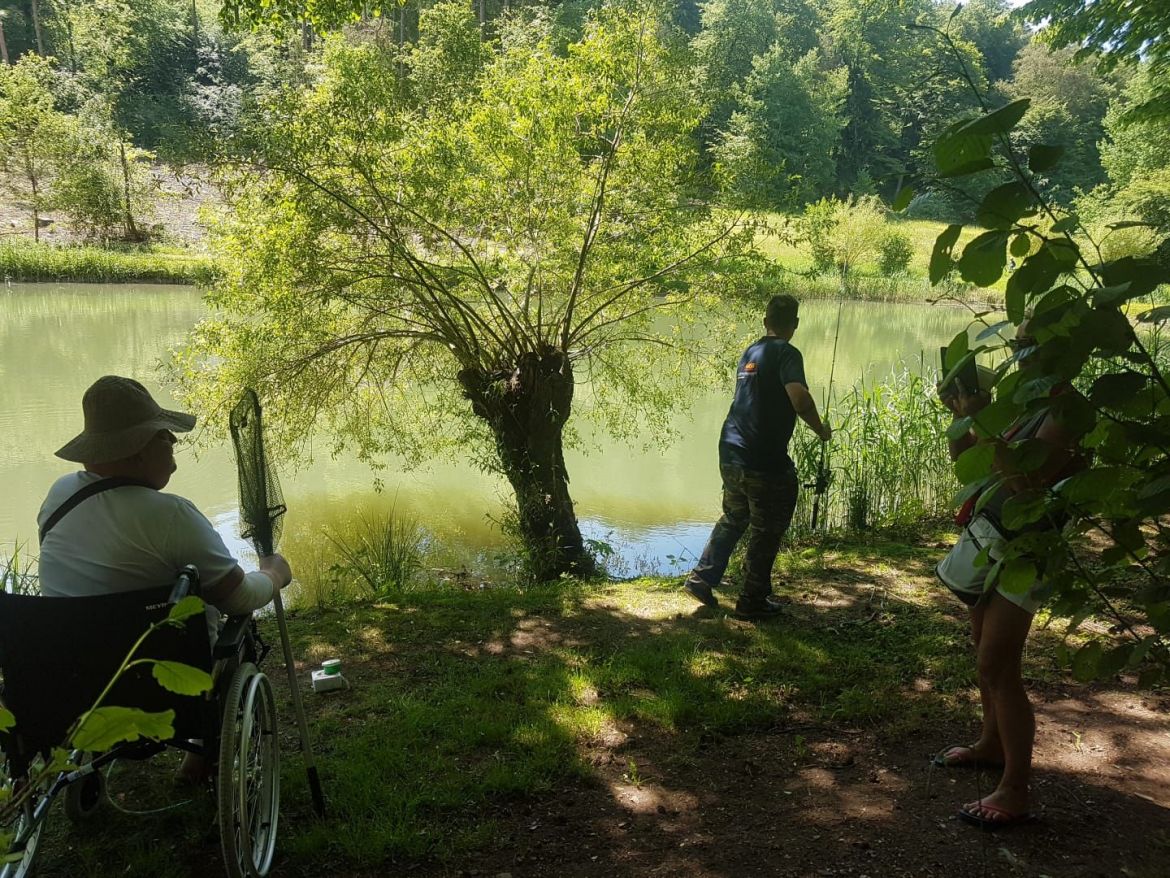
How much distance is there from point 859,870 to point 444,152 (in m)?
5.88

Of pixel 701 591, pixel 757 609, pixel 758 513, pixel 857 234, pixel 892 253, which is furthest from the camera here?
pixel 892 253

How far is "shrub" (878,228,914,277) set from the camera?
107 feet

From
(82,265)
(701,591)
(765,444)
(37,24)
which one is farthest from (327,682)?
(37,24)

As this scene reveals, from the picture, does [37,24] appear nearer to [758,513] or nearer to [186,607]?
[758,513]

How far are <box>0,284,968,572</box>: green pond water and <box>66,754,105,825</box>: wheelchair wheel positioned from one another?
5.21 m

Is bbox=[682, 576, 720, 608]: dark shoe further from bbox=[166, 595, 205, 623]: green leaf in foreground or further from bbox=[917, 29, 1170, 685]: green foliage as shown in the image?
bbox=[166, 595, 205, 623]: green leaf in foreground

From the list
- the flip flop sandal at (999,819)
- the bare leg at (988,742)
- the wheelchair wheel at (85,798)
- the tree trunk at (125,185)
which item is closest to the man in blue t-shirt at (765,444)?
the bare leg at (988,742)

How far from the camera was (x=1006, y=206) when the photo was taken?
122 centimetres

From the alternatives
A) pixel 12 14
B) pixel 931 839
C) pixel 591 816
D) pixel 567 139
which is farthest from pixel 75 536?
pixel 12 14

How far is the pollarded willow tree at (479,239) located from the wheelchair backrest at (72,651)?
15.8ft

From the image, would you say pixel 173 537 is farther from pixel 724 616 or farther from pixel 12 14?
pixel 12 14

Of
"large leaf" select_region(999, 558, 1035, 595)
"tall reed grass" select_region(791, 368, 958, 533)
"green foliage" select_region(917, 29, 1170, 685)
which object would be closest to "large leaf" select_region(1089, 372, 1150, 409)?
"green foliage" select_region(917, 29, 1170, 685)

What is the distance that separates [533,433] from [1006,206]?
6.13 meters

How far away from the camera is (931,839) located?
236 centimetres
